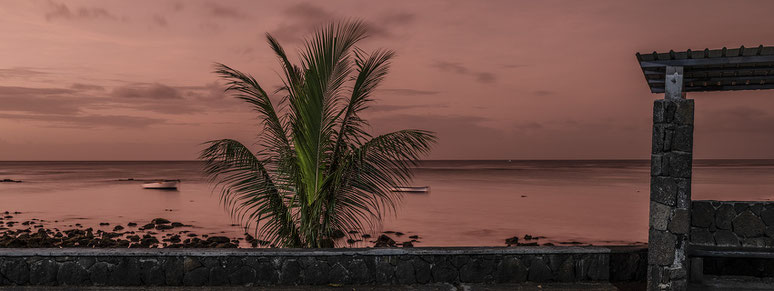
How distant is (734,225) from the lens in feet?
25.6

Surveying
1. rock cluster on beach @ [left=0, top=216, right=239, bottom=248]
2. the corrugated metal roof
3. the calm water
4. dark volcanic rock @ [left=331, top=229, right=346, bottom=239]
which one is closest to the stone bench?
the corrugated metal roof

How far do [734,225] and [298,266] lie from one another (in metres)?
5.61

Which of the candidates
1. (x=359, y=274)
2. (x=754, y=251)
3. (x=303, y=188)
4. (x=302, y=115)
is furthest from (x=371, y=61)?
(x=754, y=251)

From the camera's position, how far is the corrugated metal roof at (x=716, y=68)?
5.98 metres

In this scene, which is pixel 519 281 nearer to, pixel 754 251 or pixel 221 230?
pixel 754 251

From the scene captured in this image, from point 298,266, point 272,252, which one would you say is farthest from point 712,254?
point 272,252

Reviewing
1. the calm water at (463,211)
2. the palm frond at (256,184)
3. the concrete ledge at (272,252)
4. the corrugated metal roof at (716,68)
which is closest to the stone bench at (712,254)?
the concrete ledge at (272,252)

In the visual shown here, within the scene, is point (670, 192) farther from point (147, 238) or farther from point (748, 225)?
point (147, 238)

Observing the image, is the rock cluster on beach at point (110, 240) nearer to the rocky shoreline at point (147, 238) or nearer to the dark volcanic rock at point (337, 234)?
the rocky shoreline at point (147, 238)

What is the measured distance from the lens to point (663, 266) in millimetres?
6309

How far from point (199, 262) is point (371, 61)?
3647 mm

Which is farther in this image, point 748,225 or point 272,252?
point 748,225

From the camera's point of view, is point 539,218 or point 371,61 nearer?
point 371,61

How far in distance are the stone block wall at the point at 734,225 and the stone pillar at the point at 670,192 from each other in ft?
5.89
